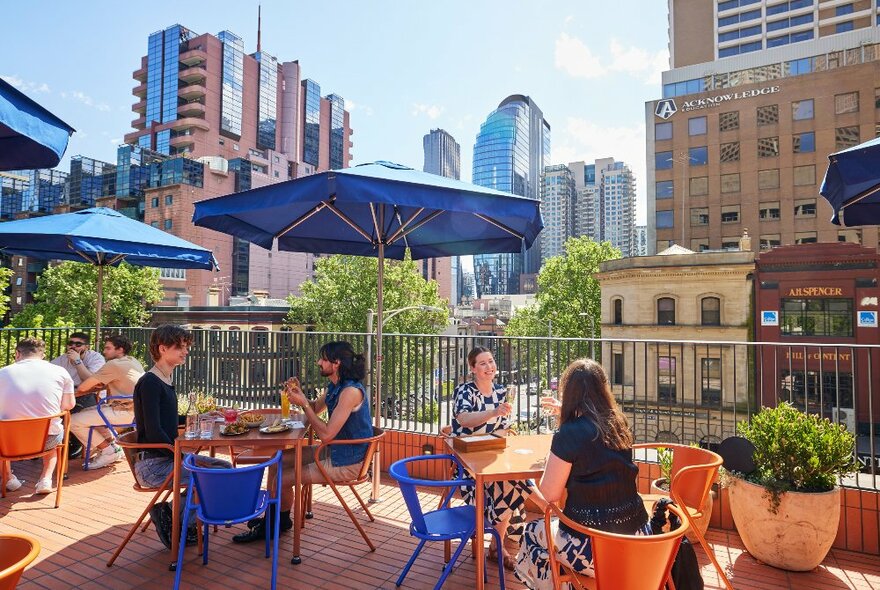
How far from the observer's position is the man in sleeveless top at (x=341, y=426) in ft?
13.3

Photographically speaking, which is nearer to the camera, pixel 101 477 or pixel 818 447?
pixel 818 447

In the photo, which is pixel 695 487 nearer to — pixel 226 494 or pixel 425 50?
pixel 226 494

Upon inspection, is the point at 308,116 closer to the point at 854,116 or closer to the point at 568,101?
the point at 568,101

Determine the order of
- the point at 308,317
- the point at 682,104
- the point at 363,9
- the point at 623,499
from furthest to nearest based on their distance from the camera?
the point at 682,104 < the point at 308,317 < the point at 363,9 < the point at 623,499

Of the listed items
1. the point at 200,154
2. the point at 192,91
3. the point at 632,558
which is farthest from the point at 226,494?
the point at 192,91

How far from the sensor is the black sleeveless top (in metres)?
2.61

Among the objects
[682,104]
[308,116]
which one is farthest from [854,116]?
[308,116]

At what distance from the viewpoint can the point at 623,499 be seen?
2.63 metres

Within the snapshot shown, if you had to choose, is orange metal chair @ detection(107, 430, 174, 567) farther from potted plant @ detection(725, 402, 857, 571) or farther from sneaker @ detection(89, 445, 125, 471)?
potted plant @ detection(725, 402, 857, 571)

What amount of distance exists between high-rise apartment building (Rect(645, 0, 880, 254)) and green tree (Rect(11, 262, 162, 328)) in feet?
162

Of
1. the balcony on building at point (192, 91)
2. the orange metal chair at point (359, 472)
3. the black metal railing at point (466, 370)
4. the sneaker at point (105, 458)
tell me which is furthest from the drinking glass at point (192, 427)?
the balcony on building at point (192, 91)

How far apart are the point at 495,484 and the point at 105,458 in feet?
16.0

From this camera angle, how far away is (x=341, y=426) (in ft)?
13.1

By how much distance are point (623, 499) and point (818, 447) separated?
2.10 meters
